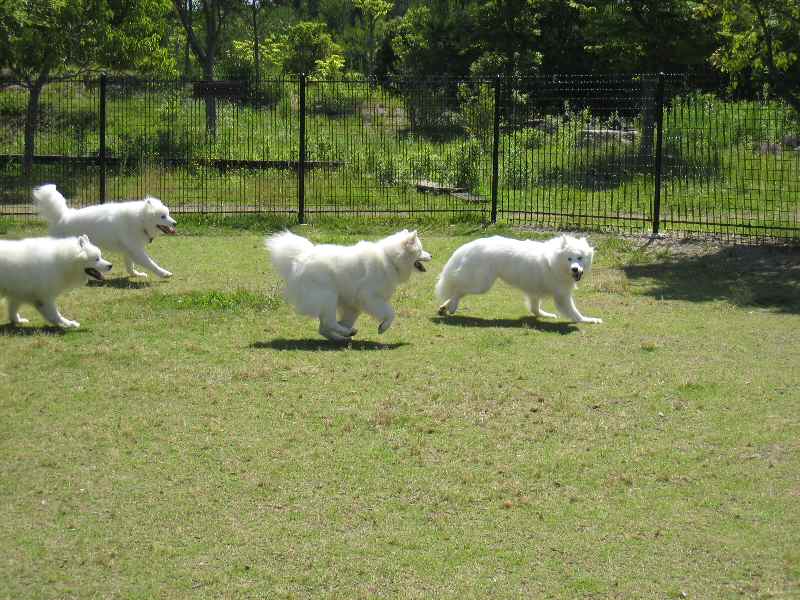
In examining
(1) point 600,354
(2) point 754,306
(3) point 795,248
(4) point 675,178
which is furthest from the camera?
(4) point 675,178

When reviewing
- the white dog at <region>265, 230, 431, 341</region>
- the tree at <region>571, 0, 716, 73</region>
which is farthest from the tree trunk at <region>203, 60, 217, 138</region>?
the white dog at <region>265, 230, 431, 341</region>

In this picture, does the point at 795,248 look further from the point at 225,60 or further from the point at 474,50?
the point at 225,60

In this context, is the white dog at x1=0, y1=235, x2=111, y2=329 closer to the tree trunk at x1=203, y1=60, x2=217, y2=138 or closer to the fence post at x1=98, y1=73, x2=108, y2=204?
the fence post at x1=98, y1=73, x2=108, y2=204

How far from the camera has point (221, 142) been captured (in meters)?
20.7

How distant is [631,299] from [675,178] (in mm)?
6504

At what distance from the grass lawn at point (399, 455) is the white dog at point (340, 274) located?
0.96 ft

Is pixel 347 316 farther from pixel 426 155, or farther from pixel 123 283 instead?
pixel 426 155

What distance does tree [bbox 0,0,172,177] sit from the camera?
795 inches

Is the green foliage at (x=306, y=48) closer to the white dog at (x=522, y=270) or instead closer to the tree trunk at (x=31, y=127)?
the tree trunk at (x=31, y=127)

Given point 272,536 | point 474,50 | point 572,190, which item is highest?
point 474,50

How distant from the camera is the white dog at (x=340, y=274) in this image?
9219 millimetres

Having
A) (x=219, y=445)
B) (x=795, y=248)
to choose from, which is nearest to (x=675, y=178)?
(x=795, y=248)

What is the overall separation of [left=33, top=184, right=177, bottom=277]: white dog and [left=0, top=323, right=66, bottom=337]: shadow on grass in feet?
8.89

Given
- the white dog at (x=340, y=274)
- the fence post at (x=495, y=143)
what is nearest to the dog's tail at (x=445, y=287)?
the white dog at (x=340, y=274)
